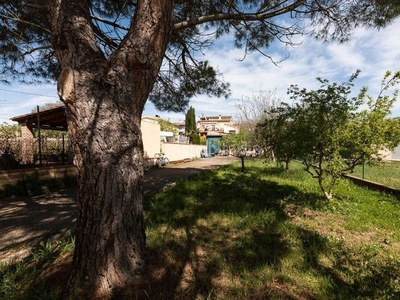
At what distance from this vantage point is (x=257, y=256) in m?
2.50

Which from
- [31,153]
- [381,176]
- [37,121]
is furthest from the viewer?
[37,121]

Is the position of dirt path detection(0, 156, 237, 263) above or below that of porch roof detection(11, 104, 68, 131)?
below

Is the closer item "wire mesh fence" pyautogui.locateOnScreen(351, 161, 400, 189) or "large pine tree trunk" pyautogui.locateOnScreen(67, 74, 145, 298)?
"large pine tree trunk" pyautogui.locateOnScreen(67, 74, 145, 298)

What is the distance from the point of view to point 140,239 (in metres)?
2.09

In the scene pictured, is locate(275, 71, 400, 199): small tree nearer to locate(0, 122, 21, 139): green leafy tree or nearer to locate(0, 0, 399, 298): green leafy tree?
locate(0, 0, 399, 298): green leafy tree

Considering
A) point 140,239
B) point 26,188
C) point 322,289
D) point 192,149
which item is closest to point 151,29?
point 140,239

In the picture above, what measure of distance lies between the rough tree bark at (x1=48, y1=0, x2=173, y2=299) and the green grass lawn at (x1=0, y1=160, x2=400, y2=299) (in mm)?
295

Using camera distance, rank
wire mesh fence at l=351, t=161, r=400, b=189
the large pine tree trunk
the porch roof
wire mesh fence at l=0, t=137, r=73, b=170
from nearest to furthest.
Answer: the large pine tree trunk, wire mesh fence at l=351, t=161, r=400, b=189, wire mesh fence at l=0, t=137, r=73, b=170, the porch roof

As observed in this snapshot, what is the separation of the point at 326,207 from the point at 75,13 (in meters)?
4.92

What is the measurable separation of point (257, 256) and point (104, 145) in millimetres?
2018

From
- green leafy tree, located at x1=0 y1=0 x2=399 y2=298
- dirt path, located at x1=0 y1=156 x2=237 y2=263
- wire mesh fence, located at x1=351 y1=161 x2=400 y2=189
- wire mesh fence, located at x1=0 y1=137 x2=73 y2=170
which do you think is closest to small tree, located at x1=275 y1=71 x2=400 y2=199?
wire mesh fence, located at x1=351 y1=161 x2=400 y2=189

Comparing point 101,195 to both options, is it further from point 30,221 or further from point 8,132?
point 8,132

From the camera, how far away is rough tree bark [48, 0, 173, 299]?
6.16ft

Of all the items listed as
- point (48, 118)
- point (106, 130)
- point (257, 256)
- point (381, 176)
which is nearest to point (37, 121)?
point (48, 118)
